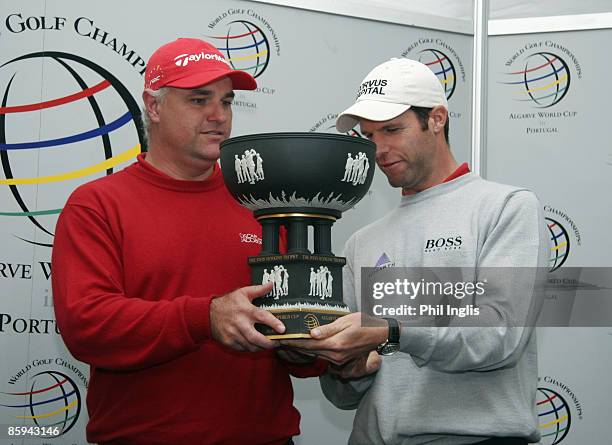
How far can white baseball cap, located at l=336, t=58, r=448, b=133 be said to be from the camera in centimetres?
197

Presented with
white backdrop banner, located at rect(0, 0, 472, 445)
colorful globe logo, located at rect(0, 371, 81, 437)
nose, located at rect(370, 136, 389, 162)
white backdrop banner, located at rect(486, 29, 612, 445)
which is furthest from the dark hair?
colorful globe logo, located at rect(0, 371, 81, 437)

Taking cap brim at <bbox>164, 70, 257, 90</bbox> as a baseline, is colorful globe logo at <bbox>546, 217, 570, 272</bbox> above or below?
below

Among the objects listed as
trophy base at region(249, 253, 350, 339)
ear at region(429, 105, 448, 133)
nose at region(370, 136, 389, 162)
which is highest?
ear at region(429, 105, 448, 133)

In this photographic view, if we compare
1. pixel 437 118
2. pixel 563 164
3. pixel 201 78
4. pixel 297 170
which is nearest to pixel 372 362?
pixel 297 170

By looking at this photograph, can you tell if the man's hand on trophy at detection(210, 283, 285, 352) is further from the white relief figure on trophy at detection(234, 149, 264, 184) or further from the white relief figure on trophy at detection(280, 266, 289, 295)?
the white relief figure on trophy at detection(234, 149, 264, 184)

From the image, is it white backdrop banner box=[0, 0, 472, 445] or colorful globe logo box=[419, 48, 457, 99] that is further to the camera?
colorful globe logo box=[419, 48, 457, 99]

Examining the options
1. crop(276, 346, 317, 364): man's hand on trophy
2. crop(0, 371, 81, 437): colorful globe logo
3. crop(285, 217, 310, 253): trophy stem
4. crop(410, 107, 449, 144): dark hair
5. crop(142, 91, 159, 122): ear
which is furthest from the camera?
crop(0, 371, 81, 437): colorful globe logo

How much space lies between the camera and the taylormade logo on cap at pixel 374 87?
2.00 m

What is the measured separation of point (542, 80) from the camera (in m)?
3.25

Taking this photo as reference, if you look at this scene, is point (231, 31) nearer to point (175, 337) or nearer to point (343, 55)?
point (343, 55)

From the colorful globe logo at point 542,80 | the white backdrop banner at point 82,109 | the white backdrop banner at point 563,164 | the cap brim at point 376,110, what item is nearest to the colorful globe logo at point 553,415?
the white backdrop banner at point 563,164

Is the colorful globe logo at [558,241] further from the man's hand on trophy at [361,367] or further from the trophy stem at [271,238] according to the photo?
the trophy stem at [271,238]

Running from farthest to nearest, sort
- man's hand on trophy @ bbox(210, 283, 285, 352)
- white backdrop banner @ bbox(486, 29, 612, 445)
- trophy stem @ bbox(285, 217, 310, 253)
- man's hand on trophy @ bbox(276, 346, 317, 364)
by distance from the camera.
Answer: white backdrop banner @ bbox(486, 29, 612, 445), man's hand on trophy @ bbox(276, 346, 317, 364), trophy stem @ bbox(285, 217, 310, 253), man's hand on trophy @ bbox(210, 283, 285, 352)

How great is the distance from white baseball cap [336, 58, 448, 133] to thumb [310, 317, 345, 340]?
0.58 metres
